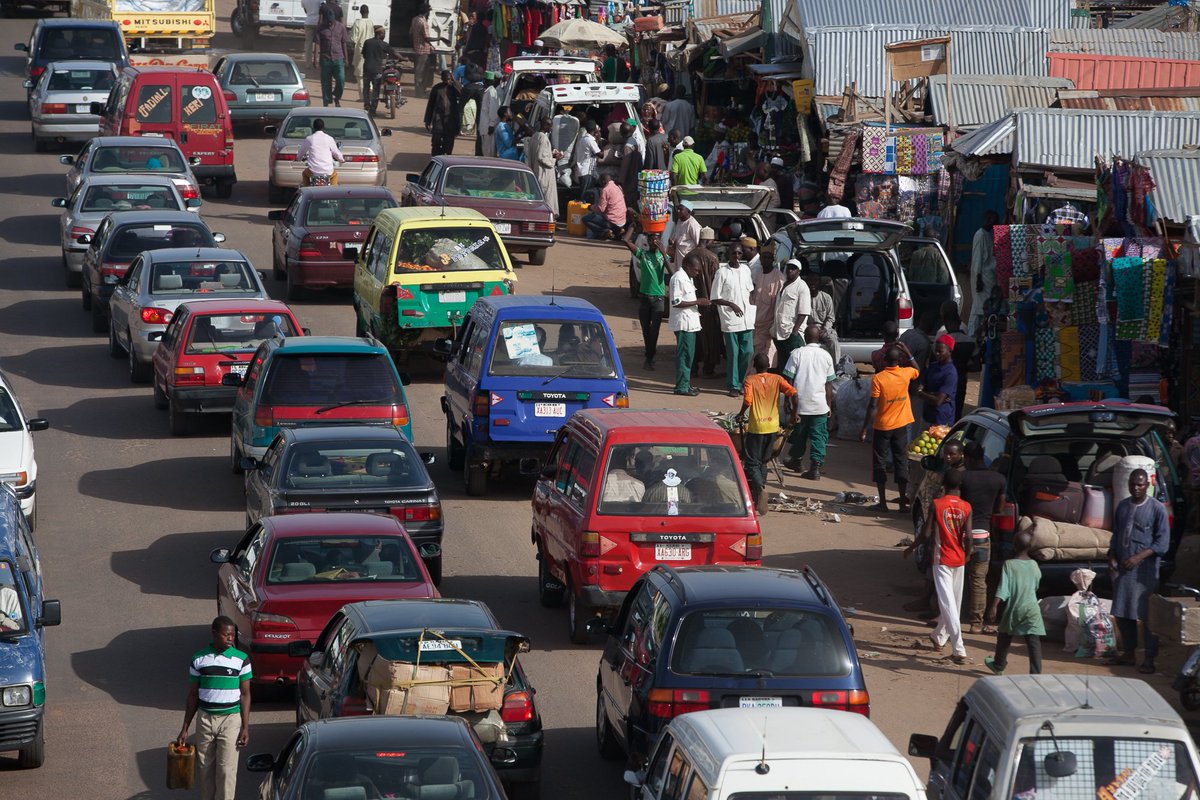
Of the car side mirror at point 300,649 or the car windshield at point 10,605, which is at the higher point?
the car windshield at point 10,605

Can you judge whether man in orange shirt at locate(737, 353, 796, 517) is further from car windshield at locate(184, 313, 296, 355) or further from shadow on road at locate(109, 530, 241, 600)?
car windshield at locate(184, 313, 296, 355)

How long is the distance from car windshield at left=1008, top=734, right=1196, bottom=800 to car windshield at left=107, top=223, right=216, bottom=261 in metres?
17.9

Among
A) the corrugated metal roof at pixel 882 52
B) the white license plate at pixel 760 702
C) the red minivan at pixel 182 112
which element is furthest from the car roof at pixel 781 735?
the red minivan at pixel 182 112

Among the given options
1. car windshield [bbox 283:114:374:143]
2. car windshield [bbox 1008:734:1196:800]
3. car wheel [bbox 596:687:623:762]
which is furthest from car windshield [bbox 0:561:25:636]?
car windshield [bbox 283:114:374:143]

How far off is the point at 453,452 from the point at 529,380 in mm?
1888

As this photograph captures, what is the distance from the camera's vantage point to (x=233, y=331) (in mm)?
19422

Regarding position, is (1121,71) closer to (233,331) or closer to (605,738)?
(233,331)

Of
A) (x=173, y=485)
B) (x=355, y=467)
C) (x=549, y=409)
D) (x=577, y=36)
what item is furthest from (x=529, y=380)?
(x=577, y=36)

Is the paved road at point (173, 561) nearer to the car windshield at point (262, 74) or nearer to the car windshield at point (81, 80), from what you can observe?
the car windshield at point (81, 80)

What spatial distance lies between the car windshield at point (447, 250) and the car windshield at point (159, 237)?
4.09m

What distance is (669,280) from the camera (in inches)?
898

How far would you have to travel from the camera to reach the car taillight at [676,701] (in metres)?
9.90

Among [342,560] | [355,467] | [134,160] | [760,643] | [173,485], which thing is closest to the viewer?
[760,643]

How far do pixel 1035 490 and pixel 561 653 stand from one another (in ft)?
13.3
